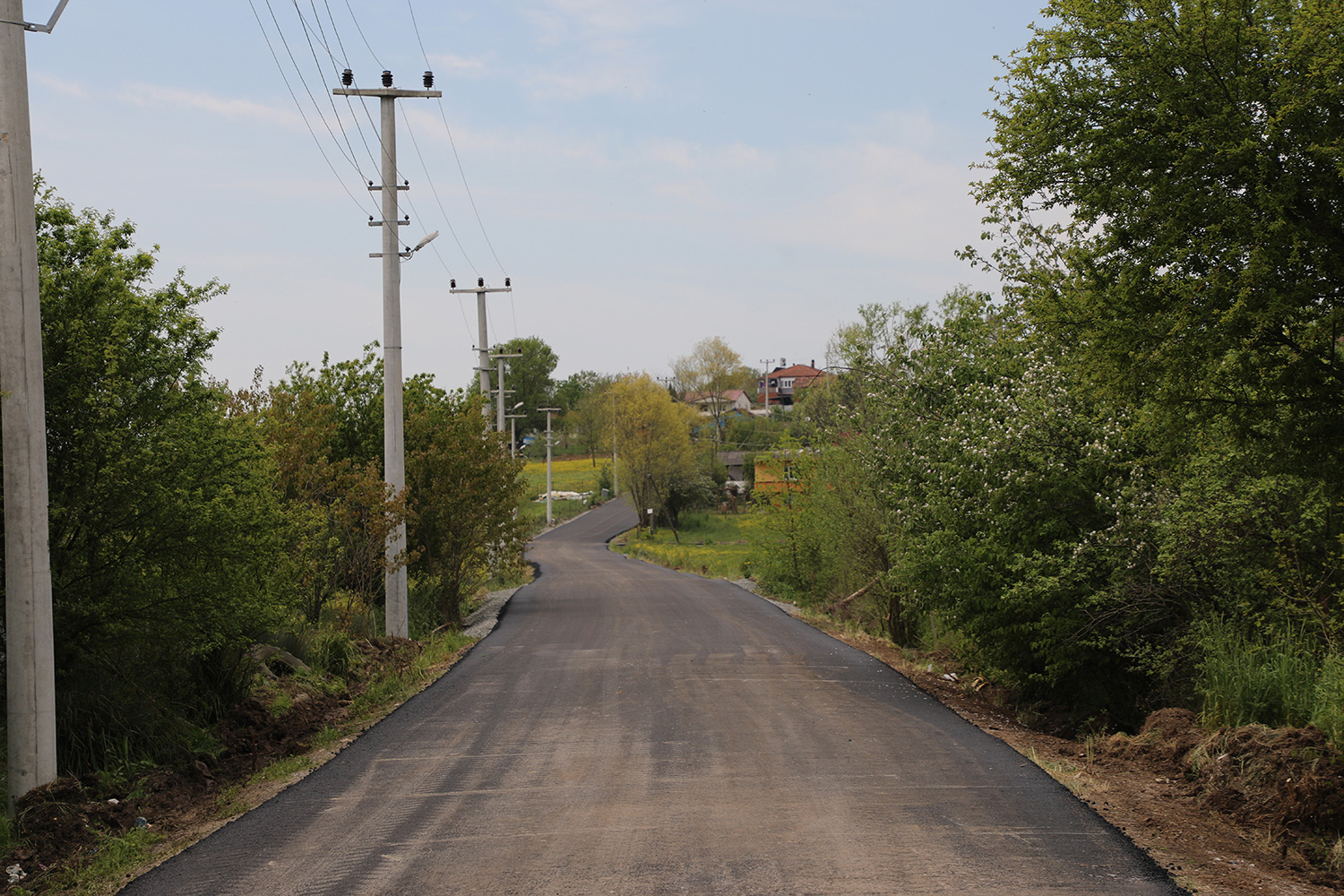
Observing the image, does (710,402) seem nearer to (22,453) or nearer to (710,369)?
(710,369)

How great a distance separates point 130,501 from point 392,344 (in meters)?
8.89

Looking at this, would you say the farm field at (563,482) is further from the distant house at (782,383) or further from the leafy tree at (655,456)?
the distant house at (782,383)

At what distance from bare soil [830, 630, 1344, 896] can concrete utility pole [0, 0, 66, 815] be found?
7928 mm

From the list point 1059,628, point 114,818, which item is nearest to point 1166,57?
point 1059,628

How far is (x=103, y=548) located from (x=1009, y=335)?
1159 centimetres

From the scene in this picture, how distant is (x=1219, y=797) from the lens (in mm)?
8242

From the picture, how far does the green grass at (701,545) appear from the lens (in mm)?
44594

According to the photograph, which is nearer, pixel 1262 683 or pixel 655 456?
pixel 1262 683

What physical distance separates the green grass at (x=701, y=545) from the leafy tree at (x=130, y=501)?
978 inches

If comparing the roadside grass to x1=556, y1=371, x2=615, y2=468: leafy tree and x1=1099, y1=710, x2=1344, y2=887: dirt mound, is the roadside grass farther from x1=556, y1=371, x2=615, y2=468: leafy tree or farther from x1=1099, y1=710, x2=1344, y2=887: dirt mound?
x1=556, y1=371, x2=615, y2=468: leafy tree

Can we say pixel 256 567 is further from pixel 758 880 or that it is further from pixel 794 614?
pixel 794 614

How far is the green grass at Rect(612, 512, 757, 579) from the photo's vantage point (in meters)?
44.6

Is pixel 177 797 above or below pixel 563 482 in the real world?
below

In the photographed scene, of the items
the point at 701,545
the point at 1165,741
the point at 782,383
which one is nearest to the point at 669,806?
the point at 1165,741
